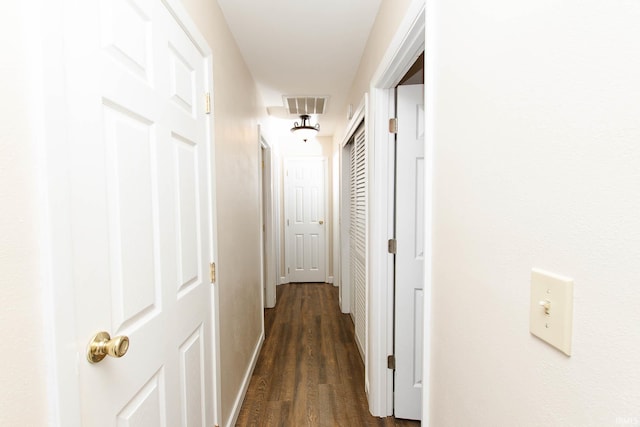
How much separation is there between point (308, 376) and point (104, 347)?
1.94m

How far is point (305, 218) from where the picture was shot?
4.89m

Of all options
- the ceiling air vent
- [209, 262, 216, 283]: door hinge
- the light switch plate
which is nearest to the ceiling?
the ceiling air vent

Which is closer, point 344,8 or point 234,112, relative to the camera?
point 344,8

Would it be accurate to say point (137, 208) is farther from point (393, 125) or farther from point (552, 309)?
point (393, 125)

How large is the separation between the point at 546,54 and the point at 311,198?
174 inches

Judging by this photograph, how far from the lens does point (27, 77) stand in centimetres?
54

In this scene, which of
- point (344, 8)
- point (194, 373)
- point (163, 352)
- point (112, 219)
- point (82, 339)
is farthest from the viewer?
point (344, 8)

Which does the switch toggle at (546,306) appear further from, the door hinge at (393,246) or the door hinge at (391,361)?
the door hinge at (391,361)

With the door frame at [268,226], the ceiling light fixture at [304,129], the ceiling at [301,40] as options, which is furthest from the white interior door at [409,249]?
the door frame at [268,226]

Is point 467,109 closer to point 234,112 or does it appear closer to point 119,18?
point 119,18

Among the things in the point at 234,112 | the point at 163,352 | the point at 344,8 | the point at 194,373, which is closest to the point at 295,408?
the point at 194,373

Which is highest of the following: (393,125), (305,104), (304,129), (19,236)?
(305,104)

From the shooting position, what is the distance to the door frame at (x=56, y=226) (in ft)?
1.87

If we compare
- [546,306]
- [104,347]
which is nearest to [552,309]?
[546,306]
